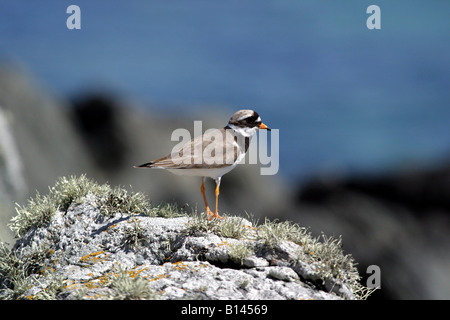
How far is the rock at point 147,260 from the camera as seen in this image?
721cm

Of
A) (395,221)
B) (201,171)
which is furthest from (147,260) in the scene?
(395,221)

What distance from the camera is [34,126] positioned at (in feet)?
81.8

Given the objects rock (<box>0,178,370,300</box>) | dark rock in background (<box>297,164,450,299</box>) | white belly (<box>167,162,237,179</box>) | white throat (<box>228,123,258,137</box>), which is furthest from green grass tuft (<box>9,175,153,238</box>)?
dark rock in background (<box>297,164,450,299</box>)

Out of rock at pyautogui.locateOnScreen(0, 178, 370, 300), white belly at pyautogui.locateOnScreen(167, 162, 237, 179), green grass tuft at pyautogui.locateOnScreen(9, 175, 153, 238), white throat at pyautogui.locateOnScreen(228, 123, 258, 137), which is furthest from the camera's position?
white throat at pyautogui.locateOnScreen(228, 123, 258, 137)

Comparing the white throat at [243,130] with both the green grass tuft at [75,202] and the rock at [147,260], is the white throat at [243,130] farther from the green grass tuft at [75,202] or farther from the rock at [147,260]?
the green grass tuft at [75,202]

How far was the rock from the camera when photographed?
284 inches

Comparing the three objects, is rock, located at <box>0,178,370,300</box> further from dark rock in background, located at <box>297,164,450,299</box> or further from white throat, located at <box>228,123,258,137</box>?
dark rock in background, located at <box>297,164,450,299</box>

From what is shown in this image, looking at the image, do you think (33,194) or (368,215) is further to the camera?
(368,215)

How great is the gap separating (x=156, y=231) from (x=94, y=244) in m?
1.17

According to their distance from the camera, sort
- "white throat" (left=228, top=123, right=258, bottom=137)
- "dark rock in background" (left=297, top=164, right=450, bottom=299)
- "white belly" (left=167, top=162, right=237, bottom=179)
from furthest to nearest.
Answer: "dark rock in background" (left=297, top=164, right=450, bottom=299) < "white throat" (left=228, top=123, right=258, bottom=137) < "white belly" (left=167, top=162, right=237, bottom=179)

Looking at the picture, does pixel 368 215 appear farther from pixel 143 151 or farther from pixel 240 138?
pixel 240 138

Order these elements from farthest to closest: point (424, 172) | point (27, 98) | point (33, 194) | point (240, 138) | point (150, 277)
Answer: point (424, 172) < point (27, 98) < point (33, 194) < point (240, 138) < point (150, 277)

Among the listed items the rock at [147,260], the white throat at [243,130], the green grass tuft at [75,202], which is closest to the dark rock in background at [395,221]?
the white throat at [243,130]
